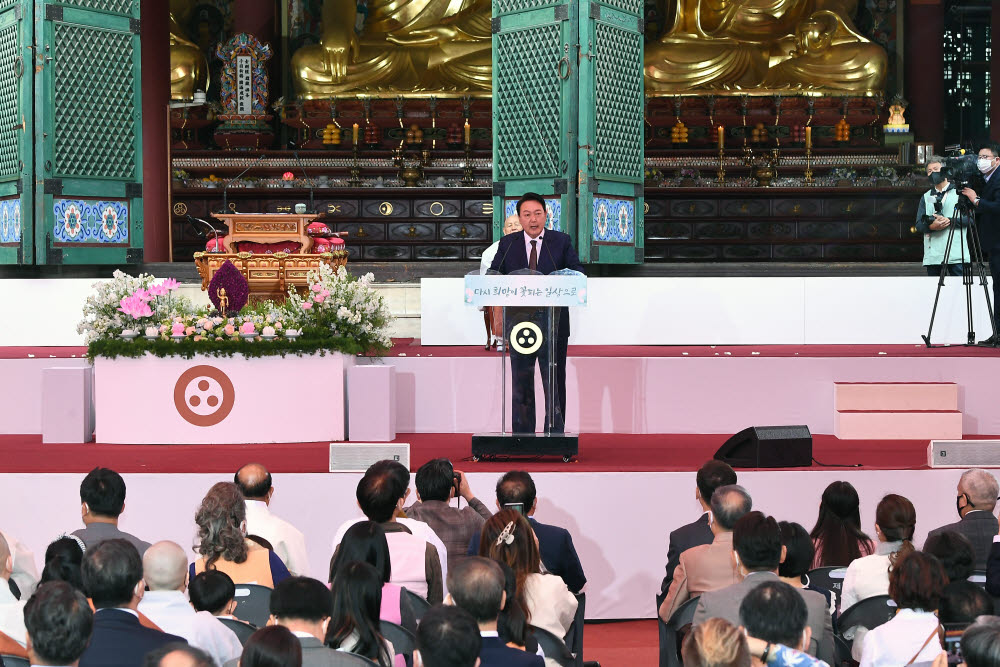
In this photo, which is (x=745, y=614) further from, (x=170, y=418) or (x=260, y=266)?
(x=260, y=266)

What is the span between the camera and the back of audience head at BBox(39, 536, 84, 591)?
323cm

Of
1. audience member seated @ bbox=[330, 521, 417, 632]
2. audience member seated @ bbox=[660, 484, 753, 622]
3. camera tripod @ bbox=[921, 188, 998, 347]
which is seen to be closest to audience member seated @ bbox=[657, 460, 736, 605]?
audience member seated @ bbox=[660, 484, 753, 622]

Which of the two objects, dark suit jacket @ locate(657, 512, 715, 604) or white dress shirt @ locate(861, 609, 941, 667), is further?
dark suit jacket @ locate(657, 512, 715, 604)

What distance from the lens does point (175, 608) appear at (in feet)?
9.84

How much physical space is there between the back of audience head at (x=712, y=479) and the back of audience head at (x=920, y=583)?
45.5 inches

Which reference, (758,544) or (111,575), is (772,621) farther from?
(111,575)

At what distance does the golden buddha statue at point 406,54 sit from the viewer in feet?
41.8

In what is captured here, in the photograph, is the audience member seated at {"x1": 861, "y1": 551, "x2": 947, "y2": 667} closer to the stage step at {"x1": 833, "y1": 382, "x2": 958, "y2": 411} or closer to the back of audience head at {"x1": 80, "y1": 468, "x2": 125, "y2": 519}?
the back of audience head at {"x1": 80, "y1": 468, "x2": 125, "y2": 519}

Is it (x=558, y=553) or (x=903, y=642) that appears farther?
(x=558, y=553)

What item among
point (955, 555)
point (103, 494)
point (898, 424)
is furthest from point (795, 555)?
point (898, 424)

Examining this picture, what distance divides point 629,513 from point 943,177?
3.82 metres

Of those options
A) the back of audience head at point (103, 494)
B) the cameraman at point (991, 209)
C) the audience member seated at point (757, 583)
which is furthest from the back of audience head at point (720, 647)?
the cameraman at point (991, 209)

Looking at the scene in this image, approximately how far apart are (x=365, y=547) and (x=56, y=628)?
0.90 m

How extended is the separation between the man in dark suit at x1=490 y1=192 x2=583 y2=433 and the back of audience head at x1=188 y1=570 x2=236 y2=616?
283cm
